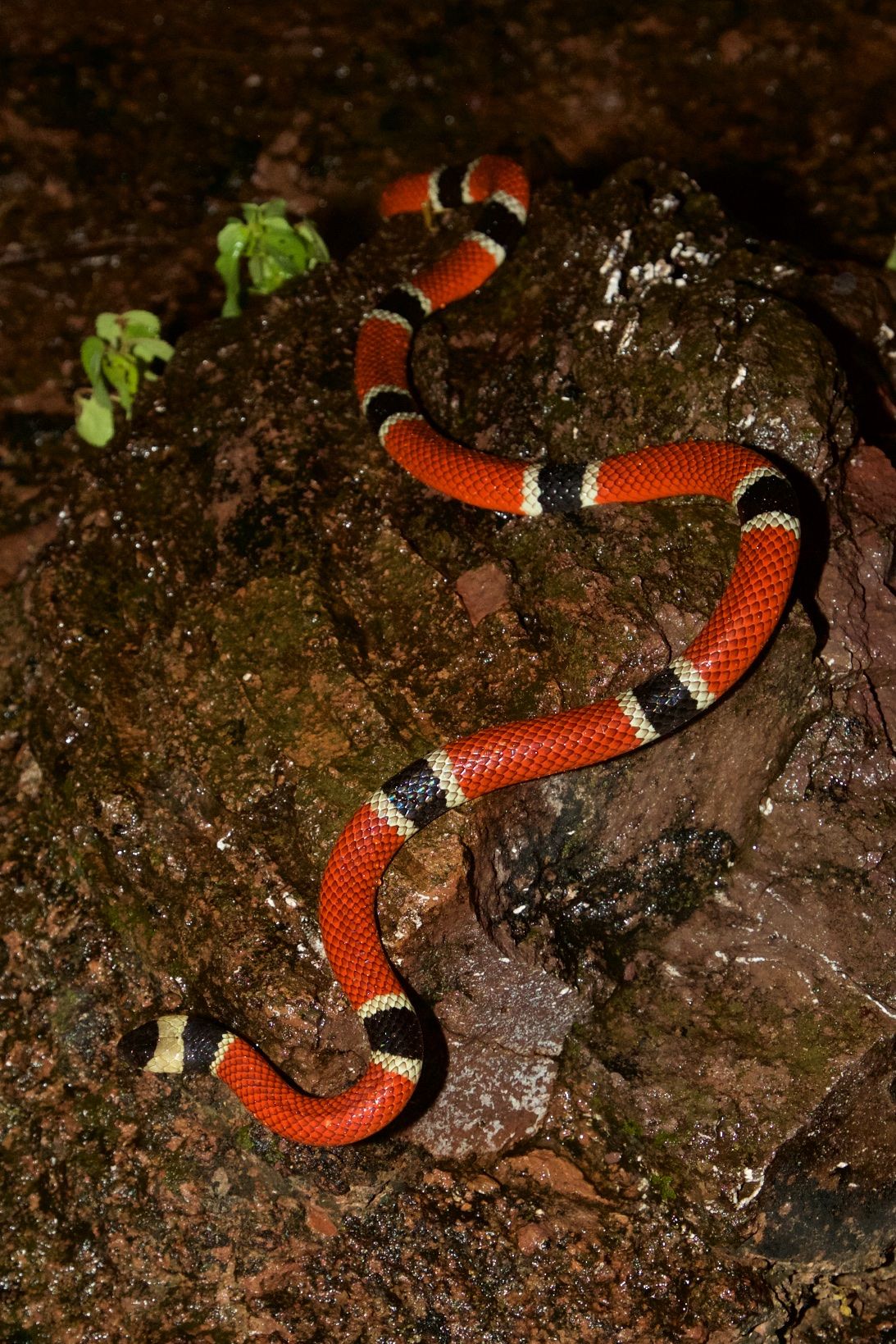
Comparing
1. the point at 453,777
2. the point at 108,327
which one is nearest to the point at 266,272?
the point at 108,327

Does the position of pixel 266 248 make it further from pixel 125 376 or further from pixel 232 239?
pixel 125 376

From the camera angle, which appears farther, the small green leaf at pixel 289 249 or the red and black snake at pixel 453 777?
the small green leaf at pixel 289 249

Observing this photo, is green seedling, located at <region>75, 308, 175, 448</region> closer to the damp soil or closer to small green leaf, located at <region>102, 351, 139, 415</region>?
small green leaf, located at <region>102, 351, 139, 415</region>

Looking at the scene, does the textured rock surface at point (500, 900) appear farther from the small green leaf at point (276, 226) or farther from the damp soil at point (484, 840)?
the small green leaf at point (276, 226)

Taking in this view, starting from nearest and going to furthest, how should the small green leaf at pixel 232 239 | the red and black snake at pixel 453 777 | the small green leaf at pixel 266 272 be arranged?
the red and black snake at pixel 453 777
the small green leaf at pixel 232 239
the small green leaf at pixel 266 272

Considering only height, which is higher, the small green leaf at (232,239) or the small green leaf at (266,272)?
the small green leaf at (232,239)

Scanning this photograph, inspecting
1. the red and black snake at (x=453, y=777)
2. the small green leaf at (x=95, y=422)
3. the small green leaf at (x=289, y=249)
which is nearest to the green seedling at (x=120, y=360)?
the small green leaf at (x=95, y=422)
